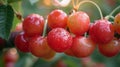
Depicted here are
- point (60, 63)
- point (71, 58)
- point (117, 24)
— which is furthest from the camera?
point (71, 58)

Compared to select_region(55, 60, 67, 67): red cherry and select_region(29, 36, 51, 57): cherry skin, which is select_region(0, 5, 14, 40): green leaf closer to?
select_region(29, 36, 51, 57): cherry skin

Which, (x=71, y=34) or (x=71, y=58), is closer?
(x=71, y=34)

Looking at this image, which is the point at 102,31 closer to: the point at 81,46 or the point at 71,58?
the point at 81,46

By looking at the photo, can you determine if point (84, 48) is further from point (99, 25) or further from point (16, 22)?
point (16, 22)

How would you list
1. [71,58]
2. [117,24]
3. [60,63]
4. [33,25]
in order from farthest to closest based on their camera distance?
1. [71,58]
2. [60,63]
3. [33,25]
4. [117,24]

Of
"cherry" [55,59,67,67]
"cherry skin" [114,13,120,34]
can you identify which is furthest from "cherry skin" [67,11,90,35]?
"cherry" [55,59,67,67]

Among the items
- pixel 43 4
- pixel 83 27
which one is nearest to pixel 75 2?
pixel 83 27

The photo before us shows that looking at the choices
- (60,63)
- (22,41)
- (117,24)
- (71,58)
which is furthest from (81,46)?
(71,58)

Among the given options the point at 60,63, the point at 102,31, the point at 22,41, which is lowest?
the point at 60,63
